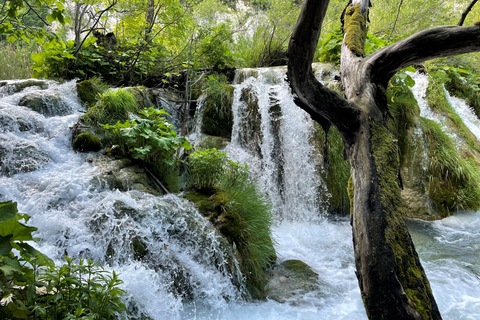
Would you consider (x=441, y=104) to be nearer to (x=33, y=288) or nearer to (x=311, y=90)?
(x=311, y=90)

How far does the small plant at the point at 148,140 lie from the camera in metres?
3.79

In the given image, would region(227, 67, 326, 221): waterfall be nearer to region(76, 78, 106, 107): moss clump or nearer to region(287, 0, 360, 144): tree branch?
region(76, 78, 106, 107): moss clump

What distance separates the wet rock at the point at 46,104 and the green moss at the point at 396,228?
4.99 metres

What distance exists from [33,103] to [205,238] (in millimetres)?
3792

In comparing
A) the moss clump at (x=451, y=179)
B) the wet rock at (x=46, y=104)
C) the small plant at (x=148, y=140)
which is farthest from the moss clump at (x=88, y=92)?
the moss clump at (x=451, y=179)

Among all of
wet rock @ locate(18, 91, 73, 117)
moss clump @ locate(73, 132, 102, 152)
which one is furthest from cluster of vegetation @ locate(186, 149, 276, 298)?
wet rock @ locate(18, 91, 73, 117)

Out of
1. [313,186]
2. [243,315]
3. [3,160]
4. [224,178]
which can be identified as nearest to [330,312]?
[243,315]

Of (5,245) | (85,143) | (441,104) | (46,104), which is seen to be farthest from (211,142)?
(441,104)

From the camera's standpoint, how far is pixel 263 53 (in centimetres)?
887

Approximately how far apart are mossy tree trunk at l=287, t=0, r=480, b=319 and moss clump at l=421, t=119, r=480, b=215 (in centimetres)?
477

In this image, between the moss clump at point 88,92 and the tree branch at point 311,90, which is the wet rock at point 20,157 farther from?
the tree branch at point 311,90

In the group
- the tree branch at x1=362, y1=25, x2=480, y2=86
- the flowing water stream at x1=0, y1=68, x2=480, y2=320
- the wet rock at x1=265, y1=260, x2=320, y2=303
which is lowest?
the wet rock at x1=265, y1=260, x2=320, y2=303

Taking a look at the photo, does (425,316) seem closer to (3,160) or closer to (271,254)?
(271,254)

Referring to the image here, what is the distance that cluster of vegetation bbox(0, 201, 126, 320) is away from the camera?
1.05 m
